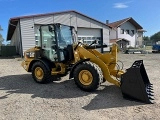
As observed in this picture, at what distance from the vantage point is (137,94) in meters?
5.40

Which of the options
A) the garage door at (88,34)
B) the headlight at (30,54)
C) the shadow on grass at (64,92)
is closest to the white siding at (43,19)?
the garage door at (88,34)

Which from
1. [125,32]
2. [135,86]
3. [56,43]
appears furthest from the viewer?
[125,32]

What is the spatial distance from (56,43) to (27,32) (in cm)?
1415

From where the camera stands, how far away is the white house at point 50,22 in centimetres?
2045

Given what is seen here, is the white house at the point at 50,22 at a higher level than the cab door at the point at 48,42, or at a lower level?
higher

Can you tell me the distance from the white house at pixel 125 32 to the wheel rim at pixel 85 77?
105ft

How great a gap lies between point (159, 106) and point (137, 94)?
61 cm

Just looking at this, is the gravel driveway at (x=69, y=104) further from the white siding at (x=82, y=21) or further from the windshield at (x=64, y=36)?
the white siding at (x=82, y=21)

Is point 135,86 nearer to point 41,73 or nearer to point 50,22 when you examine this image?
point 41,73

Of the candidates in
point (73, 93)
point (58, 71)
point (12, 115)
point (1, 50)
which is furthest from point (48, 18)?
point (12, 115)

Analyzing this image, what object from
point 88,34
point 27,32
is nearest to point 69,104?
point 27,32

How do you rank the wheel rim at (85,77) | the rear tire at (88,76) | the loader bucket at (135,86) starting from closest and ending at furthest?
the loader bucket at (135,86), the rear tire at (88,76), the wheel rim at (85,77)

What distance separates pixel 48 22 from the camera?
875 inches

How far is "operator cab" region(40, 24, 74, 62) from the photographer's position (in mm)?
7391
